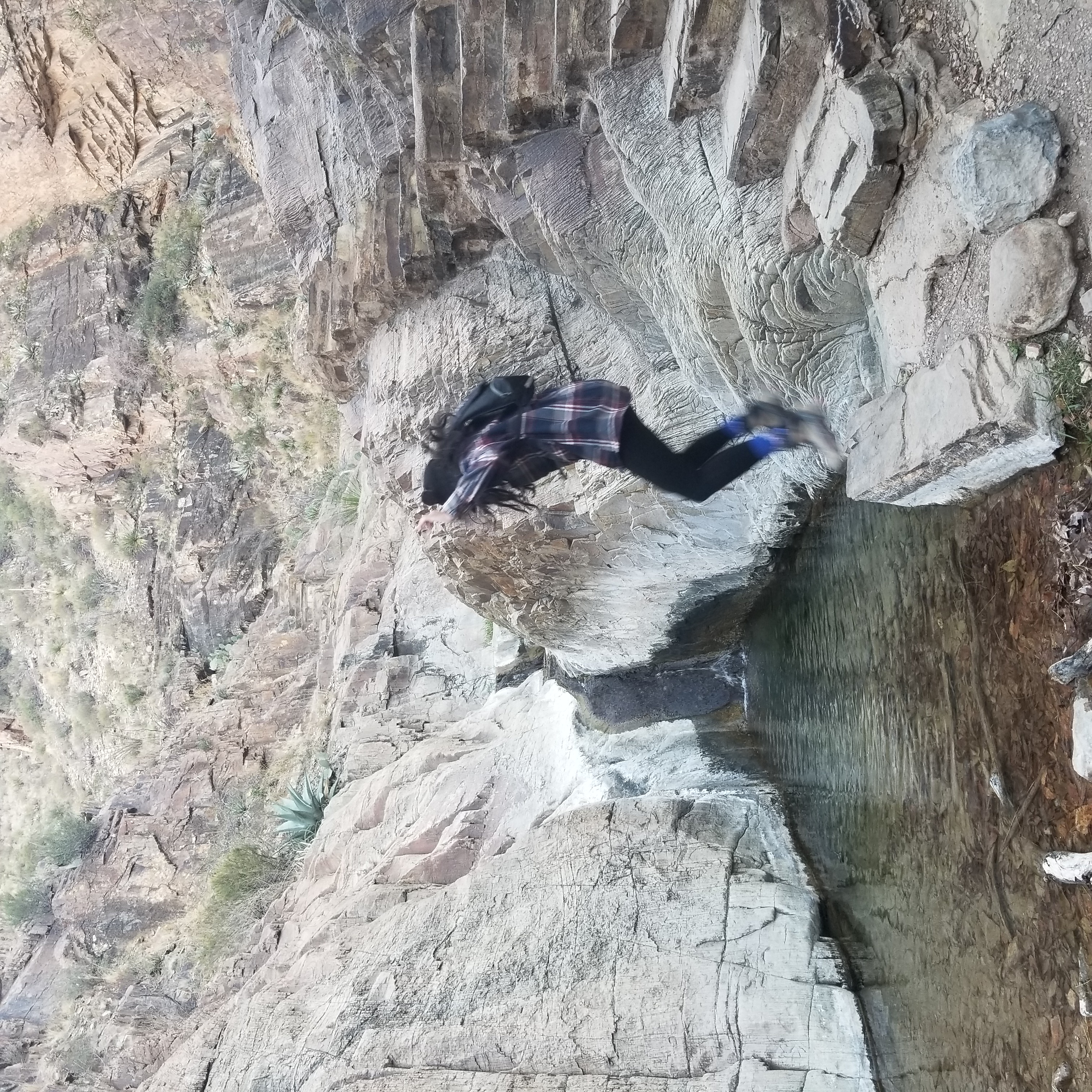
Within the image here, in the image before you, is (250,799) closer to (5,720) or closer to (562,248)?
(562,248)

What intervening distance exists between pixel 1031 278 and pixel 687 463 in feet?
6.86

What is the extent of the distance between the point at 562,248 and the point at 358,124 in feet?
8.01

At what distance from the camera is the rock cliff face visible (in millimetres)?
2617

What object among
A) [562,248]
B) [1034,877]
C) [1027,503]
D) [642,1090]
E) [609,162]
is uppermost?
[609,162]

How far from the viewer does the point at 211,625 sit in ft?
37.7

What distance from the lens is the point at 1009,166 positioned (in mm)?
1961

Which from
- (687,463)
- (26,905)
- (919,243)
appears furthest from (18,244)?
(919,243)

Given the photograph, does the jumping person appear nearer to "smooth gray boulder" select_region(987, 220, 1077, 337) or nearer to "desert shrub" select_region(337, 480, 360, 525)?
"smooth gray boulder" select_region(987, 220, 1077, 337)

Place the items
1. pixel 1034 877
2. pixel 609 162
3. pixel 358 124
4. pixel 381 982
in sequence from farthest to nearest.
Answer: pixel 358 124, pixel 381 982, pixel 609 162, pixel 1034 877

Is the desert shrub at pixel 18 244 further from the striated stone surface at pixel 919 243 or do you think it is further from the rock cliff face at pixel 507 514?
the striated stone surface at pixel 919 243

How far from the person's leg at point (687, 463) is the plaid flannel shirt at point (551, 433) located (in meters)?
0.13

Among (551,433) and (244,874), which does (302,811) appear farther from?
(551,433)

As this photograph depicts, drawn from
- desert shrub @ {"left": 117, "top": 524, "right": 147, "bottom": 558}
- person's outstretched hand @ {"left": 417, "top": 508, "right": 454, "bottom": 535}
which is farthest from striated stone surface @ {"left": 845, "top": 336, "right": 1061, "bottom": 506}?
desert shrub @ {"left": 117, "top": 524, "right": 147, "bottom": 558}

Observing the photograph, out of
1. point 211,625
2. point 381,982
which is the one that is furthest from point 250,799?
point 381,982
